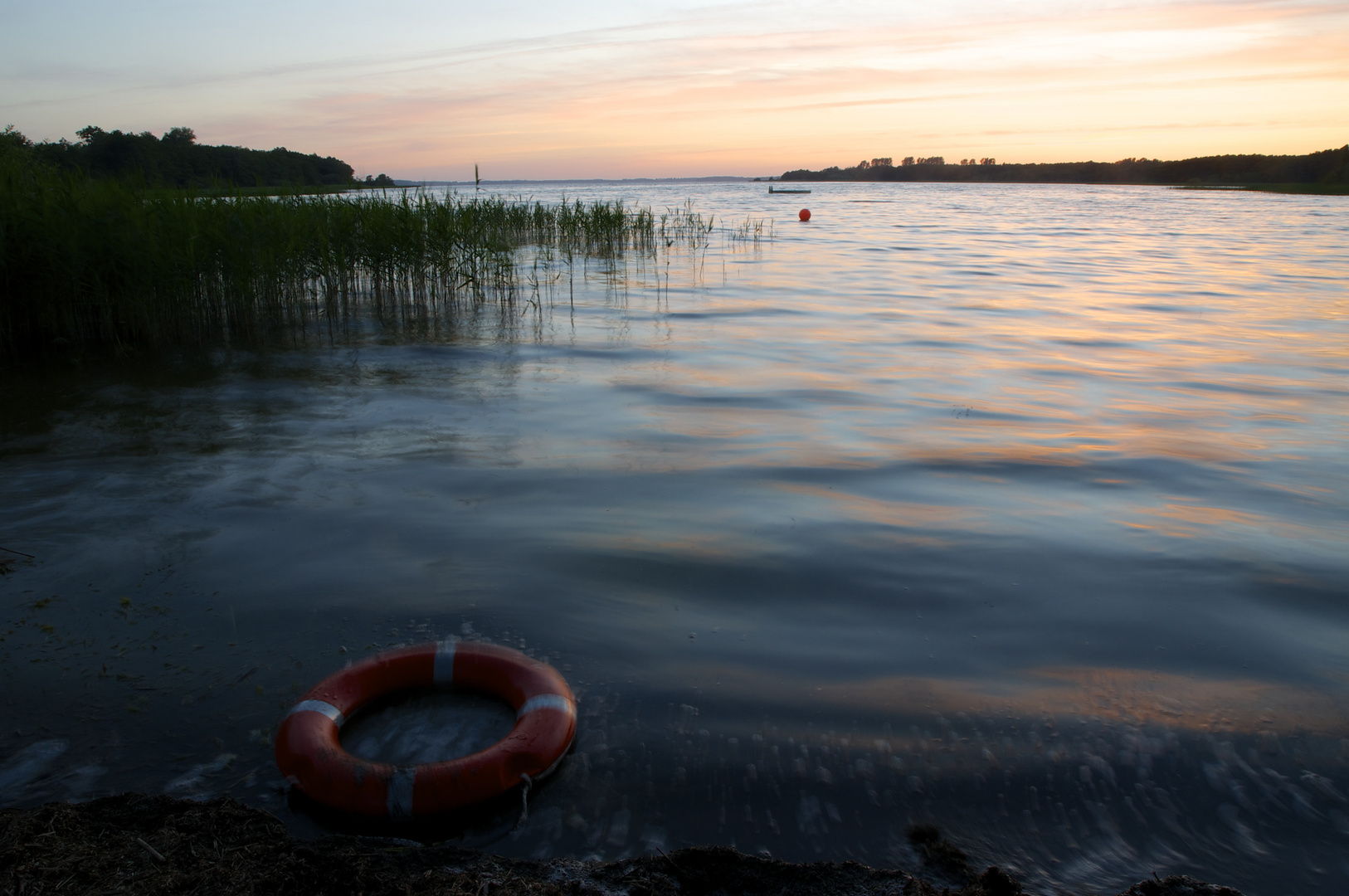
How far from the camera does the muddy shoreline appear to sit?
1741 mm

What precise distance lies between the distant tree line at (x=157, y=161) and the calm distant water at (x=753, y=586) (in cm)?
237

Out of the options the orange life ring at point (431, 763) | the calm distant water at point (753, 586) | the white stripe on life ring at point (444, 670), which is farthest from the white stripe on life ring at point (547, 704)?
the white stripe on life ring at point (444, 670)

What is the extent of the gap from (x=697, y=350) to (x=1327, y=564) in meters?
5.68

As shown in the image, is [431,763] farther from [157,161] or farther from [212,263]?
[157,161]

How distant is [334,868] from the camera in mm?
1819

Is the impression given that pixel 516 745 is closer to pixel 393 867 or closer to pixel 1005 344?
pixel 393 867

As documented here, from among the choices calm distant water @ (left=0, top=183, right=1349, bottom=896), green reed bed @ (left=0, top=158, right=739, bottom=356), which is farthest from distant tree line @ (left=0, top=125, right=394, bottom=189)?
calm distant water @ (left=0, top=183, right=1349, bottom=896)

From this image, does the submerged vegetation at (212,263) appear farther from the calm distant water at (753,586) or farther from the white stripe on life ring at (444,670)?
the white stripe on life ring at (444,670)

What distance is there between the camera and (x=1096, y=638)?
3.07 meters

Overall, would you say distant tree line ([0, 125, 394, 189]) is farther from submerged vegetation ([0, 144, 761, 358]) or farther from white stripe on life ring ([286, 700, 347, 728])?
white stripe on life ring ([286, 700, 347, 728])

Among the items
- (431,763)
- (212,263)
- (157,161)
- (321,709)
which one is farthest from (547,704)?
(157,161)

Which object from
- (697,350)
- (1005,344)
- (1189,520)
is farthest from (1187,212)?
(1189,520)

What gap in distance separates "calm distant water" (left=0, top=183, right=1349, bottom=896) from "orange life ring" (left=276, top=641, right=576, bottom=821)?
95mm

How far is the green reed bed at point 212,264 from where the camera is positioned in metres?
7.04
